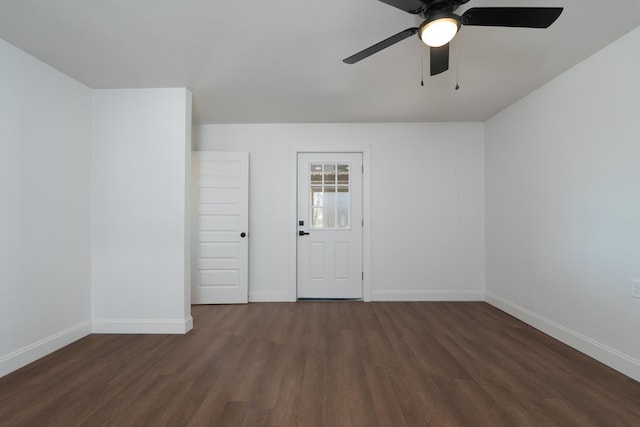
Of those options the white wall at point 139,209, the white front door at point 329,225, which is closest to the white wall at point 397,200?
the white front door at point 329,225

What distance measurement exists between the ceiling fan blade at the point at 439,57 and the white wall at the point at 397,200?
203cm

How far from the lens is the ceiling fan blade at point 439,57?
5.97 ft

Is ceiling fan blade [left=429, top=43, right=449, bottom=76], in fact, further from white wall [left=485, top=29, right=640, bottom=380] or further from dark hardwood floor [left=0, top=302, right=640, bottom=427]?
dark hardwood floor [left=0, top=302, right=640, bottom=427]

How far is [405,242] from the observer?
396 centimetres

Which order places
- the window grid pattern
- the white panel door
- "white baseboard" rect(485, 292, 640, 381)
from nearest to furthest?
"white baseboard" rect(485, 292, 640, 381)
the white panel door
the window grid pattern

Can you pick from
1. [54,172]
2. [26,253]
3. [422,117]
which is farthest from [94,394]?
[422,117]

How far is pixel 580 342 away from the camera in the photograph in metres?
2.46

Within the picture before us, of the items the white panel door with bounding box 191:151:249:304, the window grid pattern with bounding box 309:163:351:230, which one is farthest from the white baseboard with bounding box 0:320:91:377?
the window grid pattern with bounding box 309:163:351:230

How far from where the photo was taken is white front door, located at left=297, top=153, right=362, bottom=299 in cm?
399

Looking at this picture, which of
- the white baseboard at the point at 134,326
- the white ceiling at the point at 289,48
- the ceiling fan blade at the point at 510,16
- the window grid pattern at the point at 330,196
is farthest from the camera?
the window grid pattern at the point at 330,196

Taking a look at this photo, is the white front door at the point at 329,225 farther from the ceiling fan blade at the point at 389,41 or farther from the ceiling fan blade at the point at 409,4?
the ceiling fan blade at the point at 409,4

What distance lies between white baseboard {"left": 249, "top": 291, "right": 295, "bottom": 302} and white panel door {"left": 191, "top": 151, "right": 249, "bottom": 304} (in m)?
0.13

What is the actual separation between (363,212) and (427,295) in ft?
4.68

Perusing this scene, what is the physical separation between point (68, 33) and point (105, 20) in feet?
1.25
